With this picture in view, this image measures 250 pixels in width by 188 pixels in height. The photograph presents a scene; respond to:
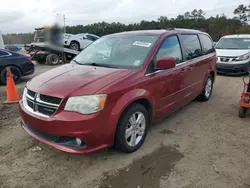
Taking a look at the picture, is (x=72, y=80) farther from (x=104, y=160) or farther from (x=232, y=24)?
(x=232, y=24)

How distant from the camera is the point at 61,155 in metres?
3.25

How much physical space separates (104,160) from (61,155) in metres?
0.63

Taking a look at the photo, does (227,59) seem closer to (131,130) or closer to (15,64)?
(131,130)

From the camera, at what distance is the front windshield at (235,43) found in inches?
377

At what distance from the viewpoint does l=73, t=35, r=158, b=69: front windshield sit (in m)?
3.54

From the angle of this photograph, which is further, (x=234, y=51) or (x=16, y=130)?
(x=234, y=51)

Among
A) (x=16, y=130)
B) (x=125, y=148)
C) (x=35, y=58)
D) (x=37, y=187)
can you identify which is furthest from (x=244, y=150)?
(x=35, y=58)

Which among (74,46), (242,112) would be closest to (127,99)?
(242,112)

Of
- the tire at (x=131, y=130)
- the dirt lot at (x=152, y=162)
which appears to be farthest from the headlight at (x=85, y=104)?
the dirt lot at (x=152, y=162)

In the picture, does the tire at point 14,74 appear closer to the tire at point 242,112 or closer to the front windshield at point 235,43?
the tire at point 242,112

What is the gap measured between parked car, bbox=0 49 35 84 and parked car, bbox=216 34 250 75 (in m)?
7.34

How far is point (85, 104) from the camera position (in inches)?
107

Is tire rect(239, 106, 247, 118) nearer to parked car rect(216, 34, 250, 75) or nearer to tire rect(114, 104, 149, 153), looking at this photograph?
tire rect(114, 104, 149, 153)

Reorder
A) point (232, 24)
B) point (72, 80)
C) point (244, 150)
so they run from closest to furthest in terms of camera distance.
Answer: point (72, 80) → point (244, 150) → point (232, 24)
